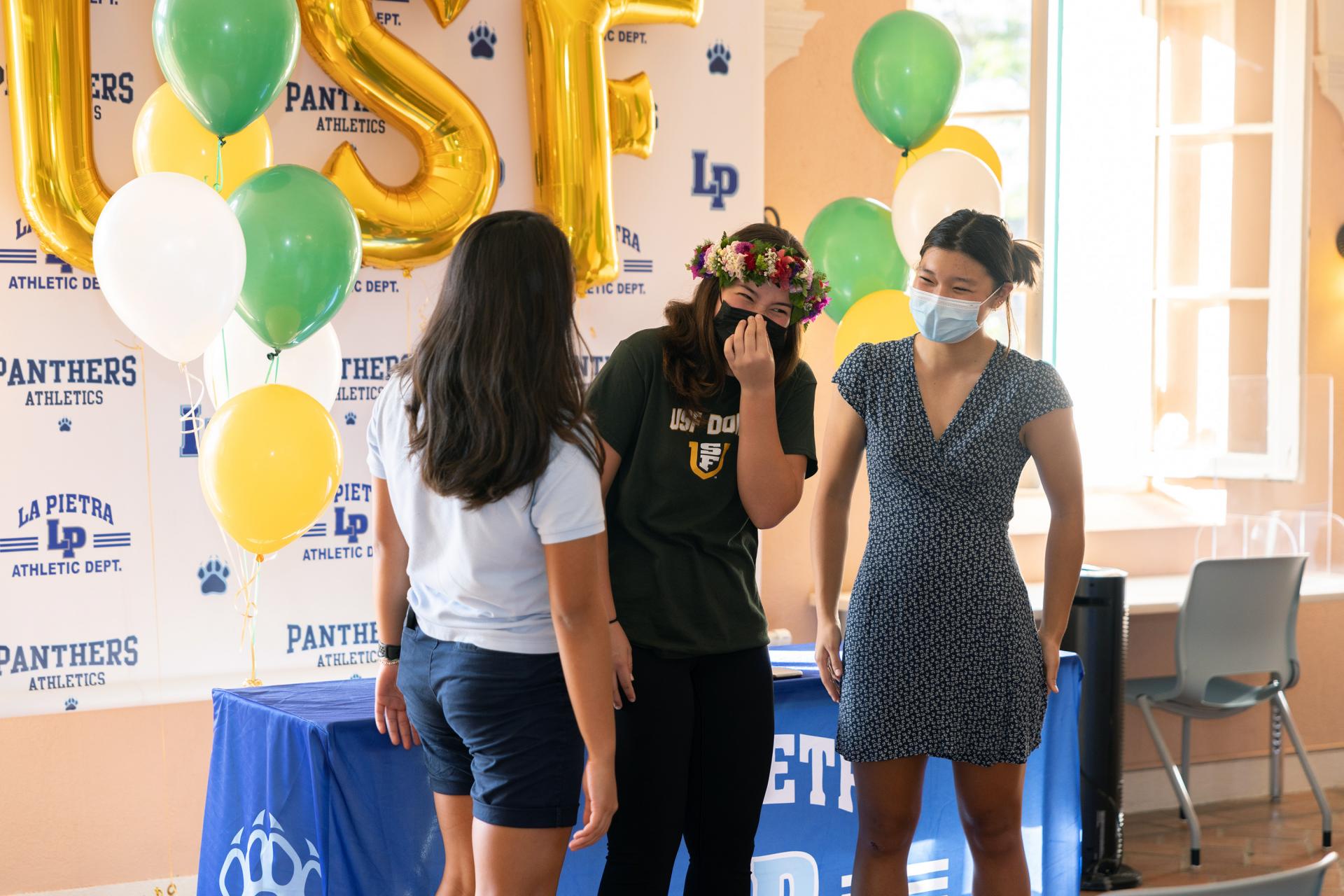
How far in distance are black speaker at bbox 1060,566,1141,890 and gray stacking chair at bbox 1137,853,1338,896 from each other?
2.23 m

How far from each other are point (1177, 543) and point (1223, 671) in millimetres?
753

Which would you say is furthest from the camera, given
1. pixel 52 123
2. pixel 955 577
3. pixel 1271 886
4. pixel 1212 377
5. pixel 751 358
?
pixel 1212 377

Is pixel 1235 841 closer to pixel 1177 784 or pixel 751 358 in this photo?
pixel 1177 784

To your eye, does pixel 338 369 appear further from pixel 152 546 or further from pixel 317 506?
pixel 152 546

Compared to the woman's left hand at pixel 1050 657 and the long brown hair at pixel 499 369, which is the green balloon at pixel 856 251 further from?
the long brown hair at pixel 499 369

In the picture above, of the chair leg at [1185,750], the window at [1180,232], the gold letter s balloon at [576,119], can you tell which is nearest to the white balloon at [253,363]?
Result: the gold letter s balloon at [576,119]

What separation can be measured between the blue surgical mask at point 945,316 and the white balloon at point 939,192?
1.03 m

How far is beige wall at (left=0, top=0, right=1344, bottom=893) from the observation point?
2.95 meters

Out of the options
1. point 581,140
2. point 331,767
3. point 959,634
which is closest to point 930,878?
point 959,634

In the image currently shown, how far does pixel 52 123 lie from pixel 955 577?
2.07 metres

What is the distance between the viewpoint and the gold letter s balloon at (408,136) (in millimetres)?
2834

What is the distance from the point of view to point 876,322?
3031mm

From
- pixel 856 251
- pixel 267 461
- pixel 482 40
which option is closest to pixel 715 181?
pixel 856 251

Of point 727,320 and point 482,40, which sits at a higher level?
point 482,40
